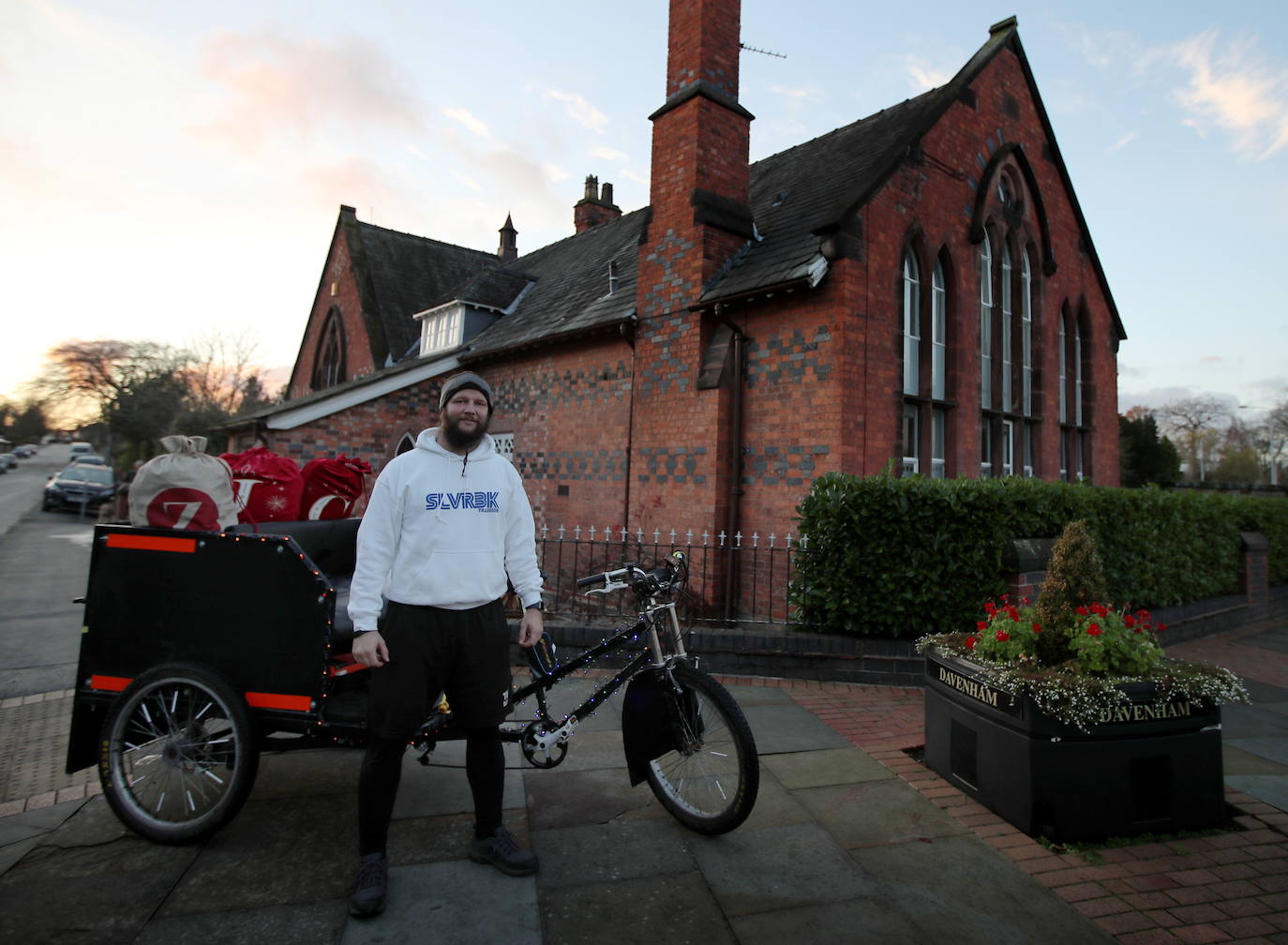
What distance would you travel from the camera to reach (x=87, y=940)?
255cm

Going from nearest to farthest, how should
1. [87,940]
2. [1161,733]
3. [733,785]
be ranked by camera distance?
[87,940] → [733,785] → [1161,733]

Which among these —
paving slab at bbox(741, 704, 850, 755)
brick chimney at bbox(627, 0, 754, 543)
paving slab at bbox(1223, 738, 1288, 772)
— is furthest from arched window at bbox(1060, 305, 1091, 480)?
paving slab at bbox(741, 704, 850, 755)

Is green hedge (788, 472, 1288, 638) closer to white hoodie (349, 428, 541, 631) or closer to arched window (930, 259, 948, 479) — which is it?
arched window (930, 259, 948, 479)

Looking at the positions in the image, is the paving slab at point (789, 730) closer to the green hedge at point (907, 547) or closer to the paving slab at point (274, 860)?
the green hedge at point (907, 547)

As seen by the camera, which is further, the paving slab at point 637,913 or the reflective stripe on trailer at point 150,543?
the reflective stripe on trailer at point 150,543

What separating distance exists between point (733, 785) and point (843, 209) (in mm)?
7513

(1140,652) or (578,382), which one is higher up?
(578,382)

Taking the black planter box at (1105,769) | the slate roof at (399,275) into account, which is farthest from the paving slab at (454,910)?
the slate roof at (399,275)

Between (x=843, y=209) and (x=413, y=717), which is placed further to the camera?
(x=843, y=209)

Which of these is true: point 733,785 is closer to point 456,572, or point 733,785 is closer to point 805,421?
point 456,572

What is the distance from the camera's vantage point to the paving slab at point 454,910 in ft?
8.52

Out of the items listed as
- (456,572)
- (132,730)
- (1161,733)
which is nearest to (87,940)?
(132,730)

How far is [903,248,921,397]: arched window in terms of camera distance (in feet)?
33.1

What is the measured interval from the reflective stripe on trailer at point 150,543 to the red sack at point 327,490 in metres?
1.37
